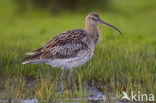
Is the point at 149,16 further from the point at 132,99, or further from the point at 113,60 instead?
the point at 132,99

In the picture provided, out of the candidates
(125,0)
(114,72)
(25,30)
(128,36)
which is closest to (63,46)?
(114,72)

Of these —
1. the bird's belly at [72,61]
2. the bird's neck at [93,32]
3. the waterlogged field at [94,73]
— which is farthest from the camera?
the bird's neck at [93,32]

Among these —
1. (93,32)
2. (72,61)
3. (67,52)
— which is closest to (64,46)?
(67,52)

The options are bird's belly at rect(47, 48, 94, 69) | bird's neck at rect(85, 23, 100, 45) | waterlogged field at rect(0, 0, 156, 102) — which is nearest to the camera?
waterlogged field at rect(0, 0, 156, 102)

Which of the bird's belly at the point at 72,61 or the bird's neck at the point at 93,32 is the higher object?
the bird's neck at the point at 93,32

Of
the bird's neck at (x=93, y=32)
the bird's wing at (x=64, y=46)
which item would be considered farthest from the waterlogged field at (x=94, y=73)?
the bird's wing at (x=64, y=46)

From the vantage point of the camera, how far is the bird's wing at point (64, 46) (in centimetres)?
823

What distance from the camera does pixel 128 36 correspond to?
15969mm

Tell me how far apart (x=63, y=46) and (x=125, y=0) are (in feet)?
75.0

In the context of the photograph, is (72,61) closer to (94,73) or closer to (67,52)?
(67,52)

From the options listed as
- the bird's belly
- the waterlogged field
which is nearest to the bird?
the bird's belly

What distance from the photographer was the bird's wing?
324 inches

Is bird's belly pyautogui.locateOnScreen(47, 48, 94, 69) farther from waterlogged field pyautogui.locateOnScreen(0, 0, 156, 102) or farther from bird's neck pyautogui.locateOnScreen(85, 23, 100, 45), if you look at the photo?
bird's neck pyautogui.locateOnScreen(85, 23, 100, 45)

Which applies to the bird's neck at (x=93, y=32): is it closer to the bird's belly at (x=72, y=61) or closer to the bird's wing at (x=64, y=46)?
the bird's wing at (x=64, y=46)
